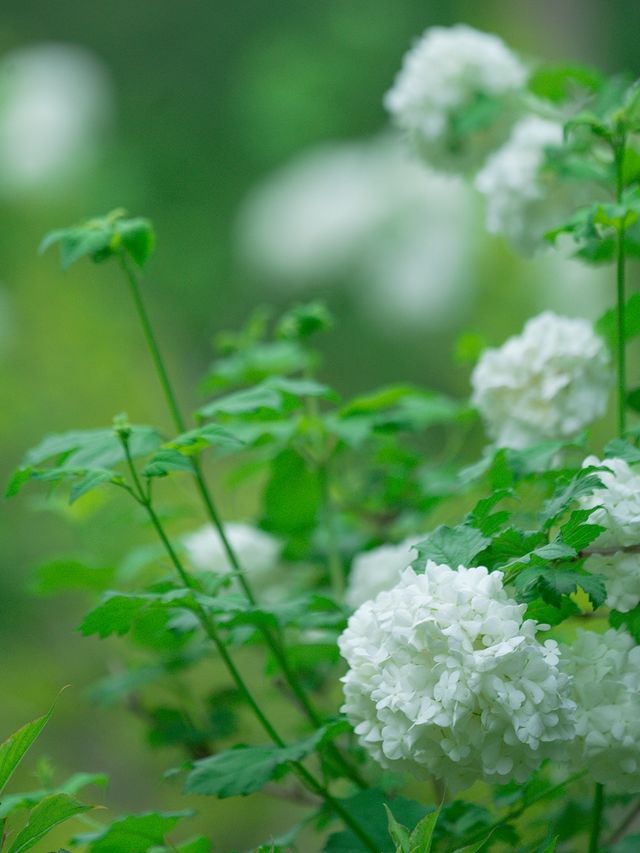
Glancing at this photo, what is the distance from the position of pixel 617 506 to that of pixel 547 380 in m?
0.22

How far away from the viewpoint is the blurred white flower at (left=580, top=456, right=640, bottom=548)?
0.58 metres

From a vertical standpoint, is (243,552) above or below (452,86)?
below

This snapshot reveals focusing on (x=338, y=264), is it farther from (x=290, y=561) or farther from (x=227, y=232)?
(x=290, y=561)

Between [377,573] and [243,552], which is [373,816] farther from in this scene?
[243,552]

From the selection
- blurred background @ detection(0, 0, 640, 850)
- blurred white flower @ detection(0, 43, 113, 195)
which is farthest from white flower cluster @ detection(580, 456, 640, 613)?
blurred white flower @ detection(0, 43, 113, 195)

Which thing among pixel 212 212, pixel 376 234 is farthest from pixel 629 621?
pixel 212 212

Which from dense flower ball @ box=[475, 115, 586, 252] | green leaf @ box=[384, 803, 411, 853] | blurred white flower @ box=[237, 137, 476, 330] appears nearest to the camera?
green leaf @ box=[384, 803, 411, 853]

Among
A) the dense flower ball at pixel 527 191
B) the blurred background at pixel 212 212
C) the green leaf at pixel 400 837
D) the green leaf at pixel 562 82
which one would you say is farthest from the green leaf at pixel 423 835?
the blurred background at pixel 212 212

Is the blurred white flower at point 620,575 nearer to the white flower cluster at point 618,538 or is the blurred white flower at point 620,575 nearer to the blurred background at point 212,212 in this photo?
the white flower cluster at point 618,538

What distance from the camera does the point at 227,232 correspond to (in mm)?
3016

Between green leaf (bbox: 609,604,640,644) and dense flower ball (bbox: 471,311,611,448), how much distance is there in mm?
202

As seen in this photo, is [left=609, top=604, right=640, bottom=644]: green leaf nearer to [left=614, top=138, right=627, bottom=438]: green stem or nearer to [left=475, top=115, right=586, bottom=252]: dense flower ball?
[left=614, top=138, right=627, bottom=438]: green stem

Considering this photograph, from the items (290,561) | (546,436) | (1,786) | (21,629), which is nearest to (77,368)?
(21,629)

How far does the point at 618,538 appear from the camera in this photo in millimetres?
584
